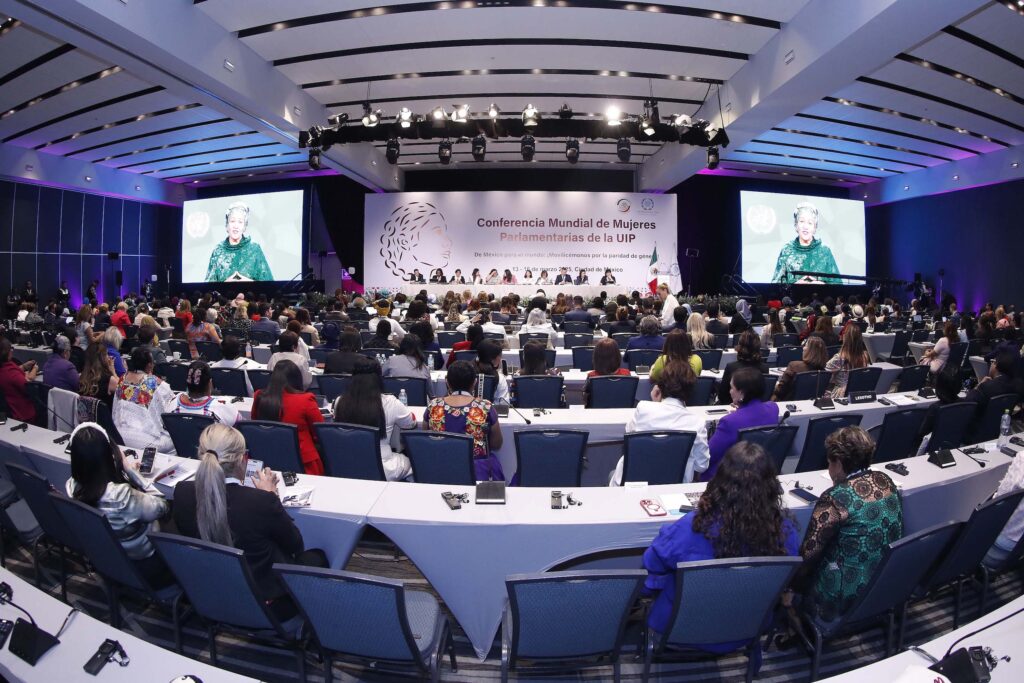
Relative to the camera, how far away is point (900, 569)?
227cm

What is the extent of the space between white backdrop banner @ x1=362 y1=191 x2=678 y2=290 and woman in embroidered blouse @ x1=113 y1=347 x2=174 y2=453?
15.5 meters

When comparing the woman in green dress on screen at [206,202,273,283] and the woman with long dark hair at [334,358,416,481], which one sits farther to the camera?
the woman in green dress on screen at [206,202,273,283]

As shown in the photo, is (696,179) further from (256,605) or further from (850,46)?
(256,605)

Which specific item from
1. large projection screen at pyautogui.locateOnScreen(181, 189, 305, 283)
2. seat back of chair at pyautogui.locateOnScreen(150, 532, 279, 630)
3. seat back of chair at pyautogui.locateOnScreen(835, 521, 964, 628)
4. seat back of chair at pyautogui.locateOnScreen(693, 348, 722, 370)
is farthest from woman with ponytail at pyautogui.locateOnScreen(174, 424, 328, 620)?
large projection screen at pyautogui.locateOnScreen(181, 189, 305, 283)

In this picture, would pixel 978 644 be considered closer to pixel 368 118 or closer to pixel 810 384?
pixel 810 384

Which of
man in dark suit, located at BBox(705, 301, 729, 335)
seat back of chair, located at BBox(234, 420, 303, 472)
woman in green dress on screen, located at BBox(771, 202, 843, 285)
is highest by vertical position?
woman in green dress on screen, located at BBox(771, 202, 843, 285)

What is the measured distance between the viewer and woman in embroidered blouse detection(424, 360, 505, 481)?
376cm

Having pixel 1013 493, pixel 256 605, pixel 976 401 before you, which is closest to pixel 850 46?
pixel 976 401

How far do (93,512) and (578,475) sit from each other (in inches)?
97.3

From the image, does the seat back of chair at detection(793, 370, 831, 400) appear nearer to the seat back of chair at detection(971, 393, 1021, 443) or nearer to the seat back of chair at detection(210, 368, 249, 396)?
the seat back of chair at detection(971, 393, 1021, 443)

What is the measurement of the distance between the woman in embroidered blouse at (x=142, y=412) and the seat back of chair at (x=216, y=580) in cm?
220

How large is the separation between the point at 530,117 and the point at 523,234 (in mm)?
8707

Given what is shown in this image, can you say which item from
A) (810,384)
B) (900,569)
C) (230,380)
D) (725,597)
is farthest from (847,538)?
(230,380)

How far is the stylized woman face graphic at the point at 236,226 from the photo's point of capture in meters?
21.0
